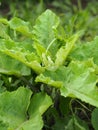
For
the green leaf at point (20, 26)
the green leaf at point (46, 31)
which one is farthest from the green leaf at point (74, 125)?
the green leaf at point (20, 26)

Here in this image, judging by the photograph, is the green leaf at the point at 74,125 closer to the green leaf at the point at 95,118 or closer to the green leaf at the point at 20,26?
the green leaf at the point at 95,118

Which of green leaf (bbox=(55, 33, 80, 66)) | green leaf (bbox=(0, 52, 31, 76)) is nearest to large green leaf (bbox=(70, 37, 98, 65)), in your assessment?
green leaf (bbox=(55, 33, 80, 66))

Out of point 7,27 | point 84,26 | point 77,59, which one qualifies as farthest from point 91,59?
point 84,26

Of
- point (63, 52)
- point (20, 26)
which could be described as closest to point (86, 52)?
point (63, 52)

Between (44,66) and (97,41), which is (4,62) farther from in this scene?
(97,41)

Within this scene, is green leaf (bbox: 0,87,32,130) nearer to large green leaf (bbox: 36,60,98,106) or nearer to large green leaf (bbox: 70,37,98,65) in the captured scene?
large green leaf (bbox: 36,60,98,106)

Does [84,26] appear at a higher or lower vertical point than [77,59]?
lower
